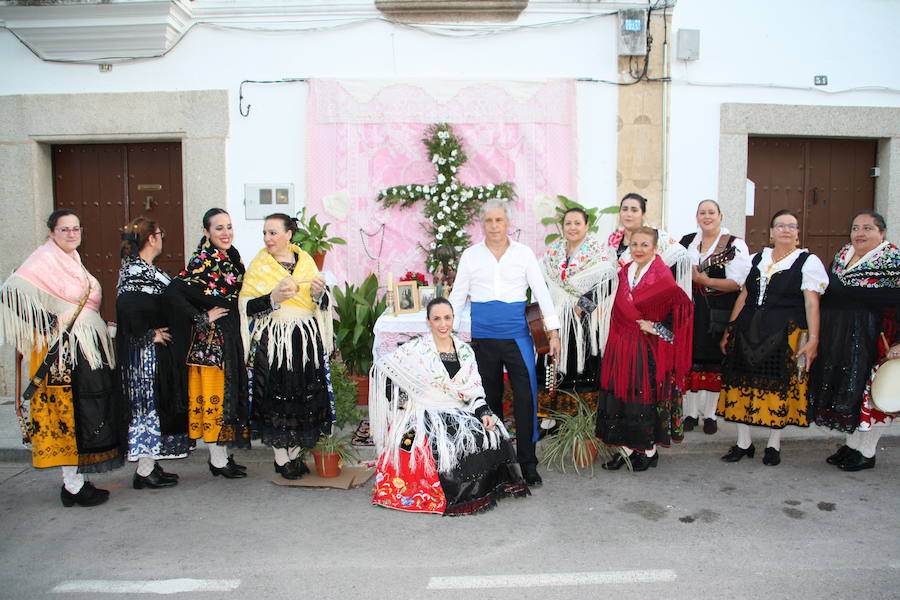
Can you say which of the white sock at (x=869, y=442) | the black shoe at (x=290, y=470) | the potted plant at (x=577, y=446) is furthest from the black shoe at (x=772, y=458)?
the black shoe at (x=290, y=470)

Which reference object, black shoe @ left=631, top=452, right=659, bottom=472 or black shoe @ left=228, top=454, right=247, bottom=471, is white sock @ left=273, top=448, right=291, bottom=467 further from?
black shoe @ left=631, top=452, right=659, bottom=472

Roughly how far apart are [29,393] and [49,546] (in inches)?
37.4

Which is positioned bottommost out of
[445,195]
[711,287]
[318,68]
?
[711,287]

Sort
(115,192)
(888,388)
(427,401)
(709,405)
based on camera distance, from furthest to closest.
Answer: (115,192) < (709,405) < (888,388) < (427,401)

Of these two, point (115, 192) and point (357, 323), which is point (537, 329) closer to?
point (357, 323)

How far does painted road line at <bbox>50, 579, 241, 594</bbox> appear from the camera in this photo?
308 centimetres

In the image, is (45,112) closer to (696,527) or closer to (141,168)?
(141,168)

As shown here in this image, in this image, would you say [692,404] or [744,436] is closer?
[744,436]

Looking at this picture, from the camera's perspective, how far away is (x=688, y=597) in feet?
9.72

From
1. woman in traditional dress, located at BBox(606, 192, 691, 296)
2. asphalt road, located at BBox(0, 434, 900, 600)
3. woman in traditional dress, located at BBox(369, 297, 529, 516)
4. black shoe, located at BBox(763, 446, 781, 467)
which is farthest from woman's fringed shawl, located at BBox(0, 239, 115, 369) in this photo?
black shoe, located at BBox(763, 446, 781, 467)

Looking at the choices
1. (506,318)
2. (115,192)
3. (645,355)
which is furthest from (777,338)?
(115,192)

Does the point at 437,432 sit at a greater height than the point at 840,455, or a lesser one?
greater

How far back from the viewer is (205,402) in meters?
4.34

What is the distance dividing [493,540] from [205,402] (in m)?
2.08
